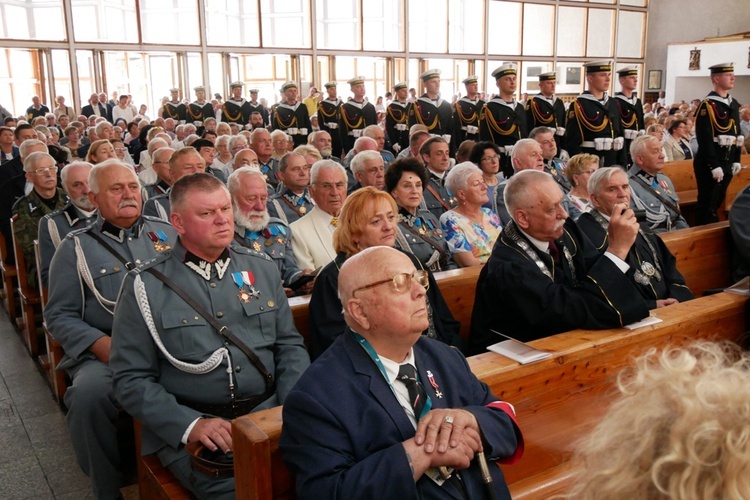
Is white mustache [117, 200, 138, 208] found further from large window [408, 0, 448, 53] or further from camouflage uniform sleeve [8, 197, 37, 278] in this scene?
large window [408, 0, 448, 53]

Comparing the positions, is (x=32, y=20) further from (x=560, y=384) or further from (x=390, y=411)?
(x=390, y=411)

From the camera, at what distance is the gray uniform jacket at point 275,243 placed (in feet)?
12.2

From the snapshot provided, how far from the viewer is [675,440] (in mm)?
688

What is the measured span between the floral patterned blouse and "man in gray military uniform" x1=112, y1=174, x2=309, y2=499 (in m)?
1.71

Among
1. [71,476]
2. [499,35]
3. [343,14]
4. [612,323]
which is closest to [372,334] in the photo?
[612,323]

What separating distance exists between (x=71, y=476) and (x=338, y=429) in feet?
6.16

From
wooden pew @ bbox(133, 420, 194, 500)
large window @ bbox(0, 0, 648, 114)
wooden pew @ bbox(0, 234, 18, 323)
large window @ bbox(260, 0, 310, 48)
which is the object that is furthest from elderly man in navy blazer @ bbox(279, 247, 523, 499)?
large window @ bbox(260, 0, 310, 48)

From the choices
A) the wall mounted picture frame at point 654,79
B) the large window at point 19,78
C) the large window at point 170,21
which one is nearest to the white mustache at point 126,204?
the large window at point 19,78

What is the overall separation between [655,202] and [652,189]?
10cm

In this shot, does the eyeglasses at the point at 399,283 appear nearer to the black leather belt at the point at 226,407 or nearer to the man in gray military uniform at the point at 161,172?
the black leather belt at the point at 226,407

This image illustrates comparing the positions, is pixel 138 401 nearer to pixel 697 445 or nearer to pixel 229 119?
pixel 697 445

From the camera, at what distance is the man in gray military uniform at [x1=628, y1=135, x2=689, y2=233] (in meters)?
4.89

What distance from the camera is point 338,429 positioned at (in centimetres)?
161

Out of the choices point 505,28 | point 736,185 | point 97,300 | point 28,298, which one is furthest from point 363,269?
point 505,28
